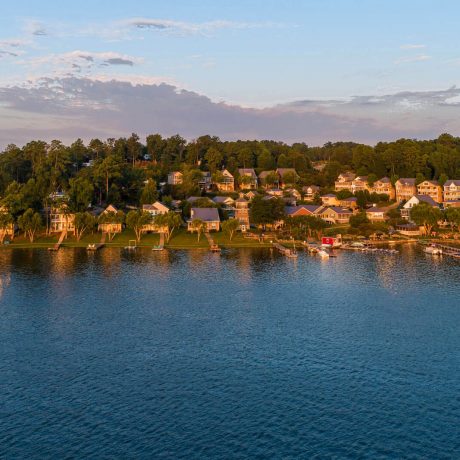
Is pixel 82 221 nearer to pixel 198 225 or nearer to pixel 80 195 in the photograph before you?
pixel 80 195

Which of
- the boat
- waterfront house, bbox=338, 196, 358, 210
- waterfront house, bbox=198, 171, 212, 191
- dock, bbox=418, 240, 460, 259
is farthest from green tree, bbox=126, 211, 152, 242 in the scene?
waterfront house, bbox=338, 196, 358, 210

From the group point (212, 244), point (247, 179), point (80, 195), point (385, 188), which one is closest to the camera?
point (212, 244)

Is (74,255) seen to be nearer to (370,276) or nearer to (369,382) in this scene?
(370,276)

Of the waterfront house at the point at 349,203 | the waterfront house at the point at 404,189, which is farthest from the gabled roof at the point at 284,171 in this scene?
the waterfront house at the point at 404,189

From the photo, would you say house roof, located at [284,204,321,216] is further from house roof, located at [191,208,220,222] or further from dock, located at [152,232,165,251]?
dock, located at [152,232,165,251]

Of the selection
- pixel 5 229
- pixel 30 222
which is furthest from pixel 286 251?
pixel 5 229

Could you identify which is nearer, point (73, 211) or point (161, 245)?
point (161, 245)

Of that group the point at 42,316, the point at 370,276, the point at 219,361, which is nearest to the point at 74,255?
the point at 42,316
